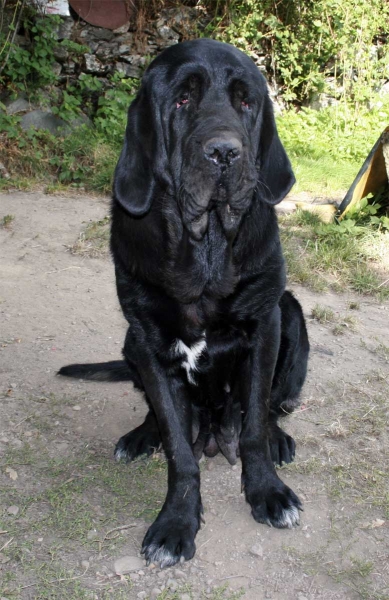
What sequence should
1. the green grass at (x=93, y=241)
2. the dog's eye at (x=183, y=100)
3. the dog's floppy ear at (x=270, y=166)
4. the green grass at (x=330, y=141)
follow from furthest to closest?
the green grass at (x=330, y=141), the green grass at (x=93, y=241), the dog's floppy ear at (x=270, y=166), the dog's eye at (x=183, y=100)

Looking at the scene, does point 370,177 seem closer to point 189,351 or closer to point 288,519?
point 189,351

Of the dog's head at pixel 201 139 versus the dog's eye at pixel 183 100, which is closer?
the dog's head at pixel 201 139

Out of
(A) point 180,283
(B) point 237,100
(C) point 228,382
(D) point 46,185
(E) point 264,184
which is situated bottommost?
(D) point 46,185

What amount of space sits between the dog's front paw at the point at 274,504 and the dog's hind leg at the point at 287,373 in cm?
28

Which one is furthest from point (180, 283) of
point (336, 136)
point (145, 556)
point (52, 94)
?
point (336, 136)

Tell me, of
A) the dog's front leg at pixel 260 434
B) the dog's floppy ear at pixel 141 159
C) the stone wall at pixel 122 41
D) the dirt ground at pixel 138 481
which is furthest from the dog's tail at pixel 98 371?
the stone wall at pixel 122 41

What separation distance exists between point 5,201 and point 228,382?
3.71m

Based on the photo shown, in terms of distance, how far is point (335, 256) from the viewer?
5.02 meters

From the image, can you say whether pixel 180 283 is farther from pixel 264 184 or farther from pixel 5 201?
pixel 5 201

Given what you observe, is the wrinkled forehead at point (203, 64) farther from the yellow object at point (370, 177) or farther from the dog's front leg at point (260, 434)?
the yellow object at point (370, 177)

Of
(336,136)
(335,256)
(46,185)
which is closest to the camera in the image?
(335,256)

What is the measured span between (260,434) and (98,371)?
1076mm

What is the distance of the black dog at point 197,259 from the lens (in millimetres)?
2324

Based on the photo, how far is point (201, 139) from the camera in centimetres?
218
